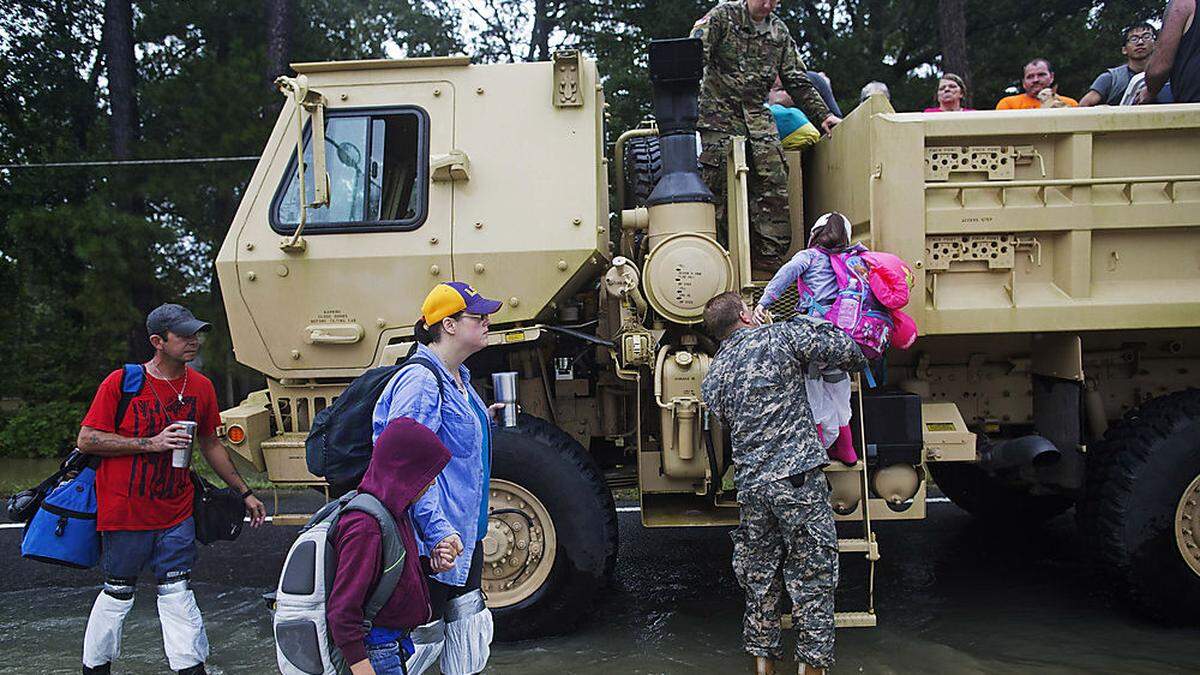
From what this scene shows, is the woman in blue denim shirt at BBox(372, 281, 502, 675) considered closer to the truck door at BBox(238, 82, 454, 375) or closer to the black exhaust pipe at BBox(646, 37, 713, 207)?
the truck door at BBox(238, 82, 454, 375)

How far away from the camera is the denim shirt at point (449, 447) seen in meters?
2.98

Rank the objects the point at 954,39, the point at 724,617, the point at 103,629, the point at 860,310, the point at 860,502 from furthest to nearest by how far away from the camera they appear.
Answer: the point at 954,39, the point at 724,617, the point at 860,502, the point at 860,310, the point at 103,629

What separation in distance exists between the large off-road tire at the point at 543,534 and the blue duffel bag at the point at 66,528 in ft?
5.75

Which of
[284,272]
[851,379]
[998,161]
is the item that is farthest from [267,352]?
[998,161]

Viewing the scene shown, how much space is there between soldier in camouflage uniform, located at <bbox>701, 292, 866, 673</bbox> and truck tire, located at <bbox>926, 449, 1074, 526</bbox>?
2747 millimetres

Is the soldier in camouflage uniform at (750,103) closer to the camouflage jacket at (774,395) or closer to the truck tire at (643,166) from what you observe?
the truck tire at (643,166)

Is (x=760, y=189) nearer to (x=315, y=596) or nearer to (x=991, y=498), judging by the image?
(x=991, y=498)

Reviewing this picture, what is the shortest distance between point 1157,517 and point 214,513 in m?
4.43

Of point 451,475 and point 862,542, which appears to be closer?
point 451,475

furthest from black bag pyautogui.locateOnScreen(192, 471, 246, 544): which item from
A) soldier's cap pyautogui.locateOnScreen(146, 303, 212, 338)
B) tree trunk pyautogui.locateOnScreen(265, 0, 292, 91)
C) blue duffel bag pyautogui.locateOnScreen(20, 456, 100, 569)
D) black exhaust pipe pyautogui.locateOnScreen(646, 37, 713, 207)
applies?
tree trunk pyautogui.locateOnScreen(265, 0, 292, 91)

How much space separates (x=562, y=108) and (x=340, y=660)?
3.16m

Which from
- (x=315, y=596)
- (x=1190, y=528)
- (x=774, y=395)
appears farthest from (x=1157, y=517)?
(x=315, y=596)

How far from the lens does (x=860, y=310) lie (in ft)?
14.4

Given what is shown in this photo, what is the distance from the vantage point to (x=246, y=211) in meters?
5.03
